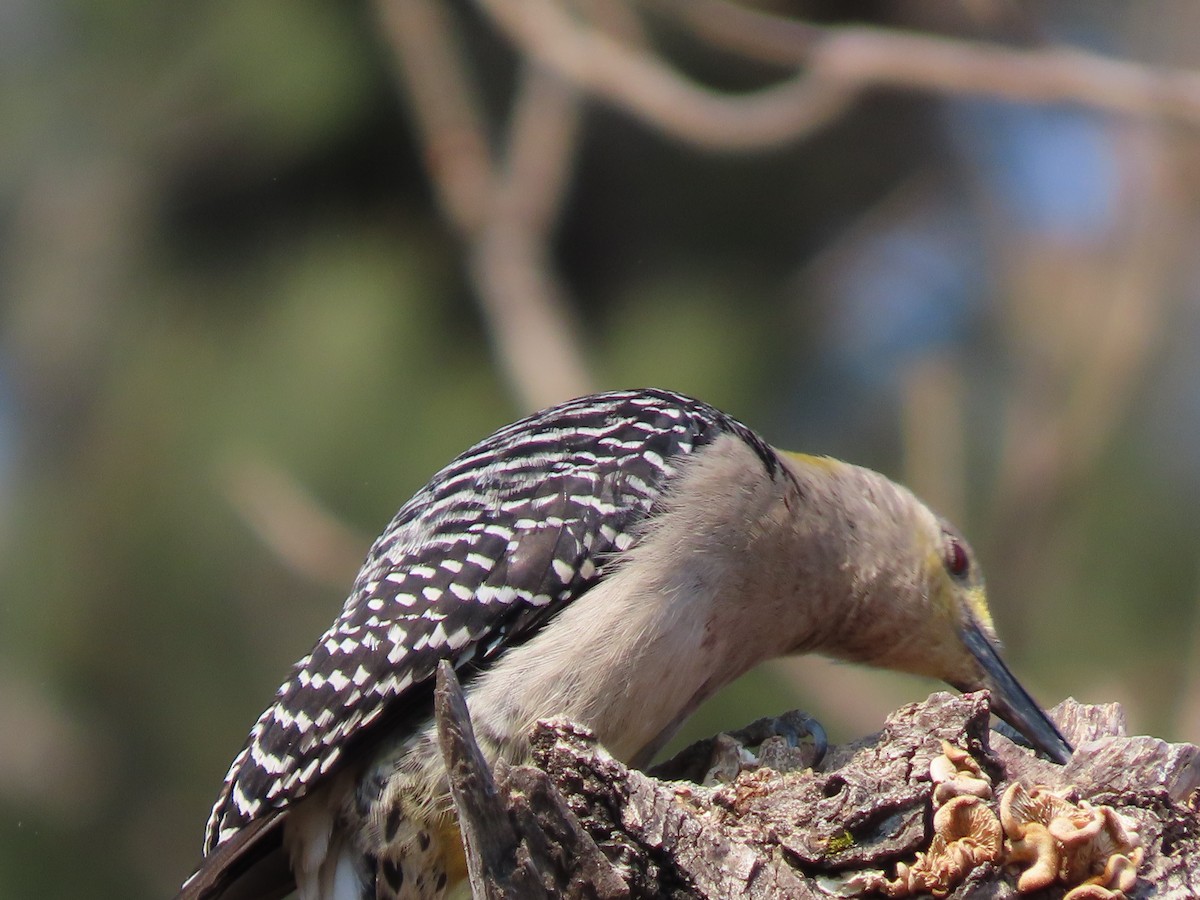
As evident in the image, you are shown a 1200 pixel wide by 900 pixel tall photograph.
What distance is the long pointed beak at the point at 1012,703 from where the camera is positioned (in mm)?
4277

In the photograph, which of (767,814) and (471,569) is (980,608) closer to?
(471,569)

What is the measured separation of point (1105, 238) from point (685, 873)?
7670 millimetres

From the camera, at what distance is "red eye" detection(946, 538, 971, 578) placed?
5598 mm

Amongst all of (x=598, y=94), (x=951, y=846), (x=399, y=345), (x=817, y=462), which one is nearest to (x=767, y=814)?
(x=951, y=846)

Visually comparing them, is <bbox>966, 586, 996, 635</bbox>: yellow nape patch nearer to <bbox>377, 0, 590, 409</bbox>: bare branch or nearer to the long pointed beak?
the long pointed beak

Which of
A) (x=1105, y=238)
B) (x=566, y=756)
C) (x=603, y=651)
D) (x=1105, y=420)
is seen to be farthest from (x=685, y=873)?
(x=1105, y=238)

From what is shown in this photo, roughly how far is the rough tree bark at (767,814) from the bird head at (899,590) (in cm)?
141

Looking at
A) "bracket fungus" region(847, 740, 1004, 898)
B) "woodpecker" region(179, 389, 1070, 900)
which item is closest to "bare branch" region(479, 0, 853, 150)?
"woodpecker" region(179, 389, 1070, 900)

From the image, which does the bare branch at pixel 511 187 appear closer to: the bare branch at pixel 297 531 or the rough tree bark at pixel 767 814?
the bare branch at pixel 297 531

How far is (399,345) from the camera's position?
8914mm

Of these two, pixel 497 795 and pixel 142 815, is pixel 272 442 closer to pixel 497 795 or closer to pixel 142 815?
pixel 142 815

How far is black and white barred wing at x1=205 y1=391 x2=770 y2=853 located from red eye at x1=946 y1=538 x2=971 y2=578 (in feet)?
3.48

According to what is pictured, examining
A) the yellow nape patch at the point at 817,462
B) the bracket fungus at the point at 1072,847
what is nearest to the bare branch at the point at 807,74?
the yellow nape patch at the point at 817,462

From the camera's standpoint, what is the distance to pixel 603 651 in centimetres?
411
